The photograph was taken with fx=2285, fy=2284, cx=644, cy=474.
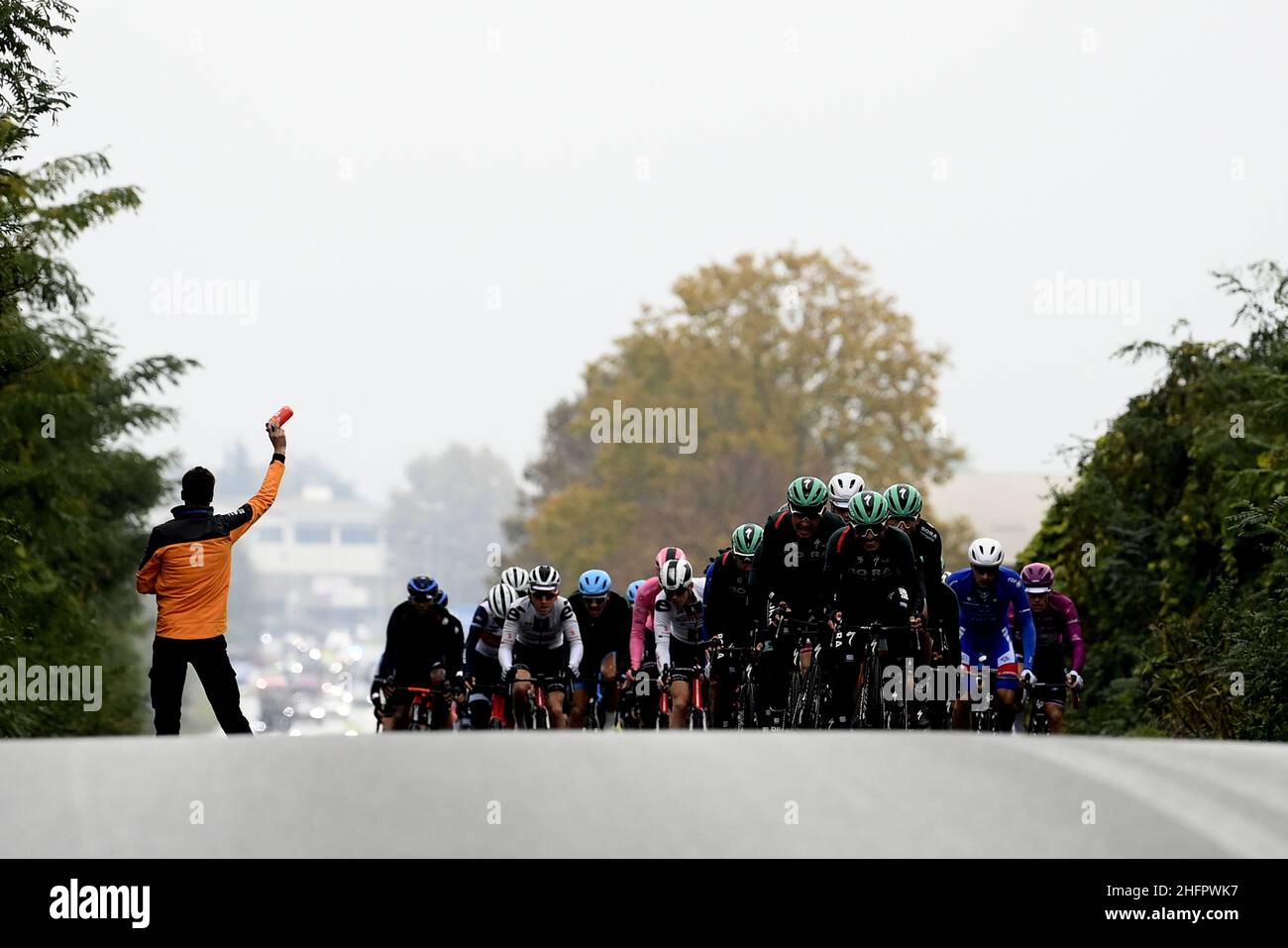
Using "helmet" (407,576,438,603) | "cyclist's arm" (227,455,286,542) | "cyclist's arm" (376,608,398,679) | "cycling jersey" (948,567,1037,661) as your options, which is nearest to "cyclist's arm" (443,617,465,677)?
"helmet" (407,576,438,603)

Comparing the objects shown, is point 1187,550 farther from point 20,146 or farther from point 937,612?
point 20,146

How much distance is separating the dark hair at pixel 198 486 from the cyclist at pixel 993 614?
620cm

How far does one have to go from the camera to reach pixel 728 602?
56.1ft

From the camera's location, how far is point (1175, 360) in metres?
26.9

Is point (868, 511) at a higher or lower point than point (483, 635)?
higher

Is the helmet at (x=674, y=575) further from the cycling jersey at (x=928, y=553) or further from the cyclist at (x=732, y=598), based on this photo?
the cycling jersey at (x=928, y=553)

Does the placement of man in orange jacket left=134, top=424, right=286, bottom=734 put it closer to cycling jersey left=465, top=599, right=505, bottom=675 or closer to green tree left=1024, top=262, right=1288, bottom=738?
cycling jersey left=465, top=599, right=505, bottom=675

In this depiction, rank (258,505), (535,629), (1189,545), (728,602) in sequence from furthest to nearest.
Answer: (1189,545) → (535,629) → (728,602) → (258,505)

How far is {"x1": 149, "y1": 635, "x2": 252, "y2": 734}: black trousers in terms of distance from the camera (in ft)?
44.2

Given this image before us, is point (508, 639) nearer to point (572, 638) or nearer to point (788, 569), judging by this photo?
point (572, 638)

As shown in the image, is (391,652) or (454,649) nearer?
(391,652)

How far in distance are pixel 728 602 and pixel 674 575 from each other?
2.04 feet

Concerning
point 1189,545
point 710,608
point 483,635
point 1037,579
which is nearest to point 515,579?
A: point 483,635
